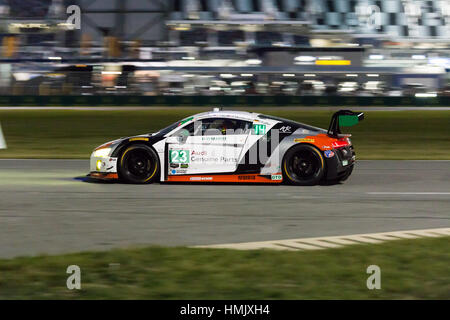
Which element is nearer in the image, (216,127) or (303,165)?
(303,165)

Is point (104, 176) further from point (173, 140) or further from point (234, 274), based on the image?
point (234, 274)

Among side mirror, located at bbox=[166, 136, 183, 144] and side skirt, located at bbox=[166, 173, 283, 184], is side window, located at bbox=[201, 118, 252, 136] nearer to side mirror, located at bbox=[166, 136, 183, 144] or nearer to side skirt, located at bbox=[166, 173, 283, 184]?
side mirror, located at bbox=[166, 136, 183, 144]

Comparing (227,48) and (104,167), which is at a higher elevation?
(227,48)

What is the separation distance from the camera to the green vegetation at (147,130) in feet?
60.2

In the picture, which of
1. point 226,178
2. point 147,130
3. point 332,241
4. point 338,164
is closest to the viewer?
point 332,241

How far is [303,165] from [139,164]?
7.92 feet

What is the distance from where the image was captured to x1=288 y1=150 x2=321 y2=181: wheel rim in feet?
36.2

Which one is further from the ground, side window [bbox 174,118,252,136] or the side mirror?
side window [bbox 174,118,252,136]

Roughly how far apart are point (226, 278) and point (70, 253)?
5.26 ft

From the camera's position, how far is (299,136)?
1103cm

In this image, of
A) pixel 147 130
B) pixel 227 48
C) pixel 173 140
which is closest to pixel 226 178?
pixel 173 140

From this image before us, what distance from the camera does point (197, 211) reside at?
29.1 ft

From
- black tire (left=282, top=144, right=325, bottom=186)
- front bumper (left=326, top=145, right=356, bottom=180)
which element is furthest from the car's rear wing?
black tire (left=282, top=144, right=325, bottom=186)

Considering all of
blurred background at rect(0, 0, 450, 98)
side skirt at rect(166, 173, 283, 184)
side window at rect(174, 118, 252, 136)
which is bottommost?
side skirt at rect(166, 173, 283, 184)
